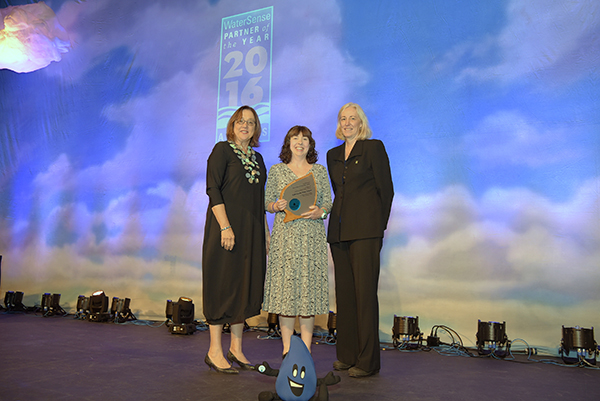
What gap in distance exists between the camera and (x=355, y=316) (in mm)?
2387

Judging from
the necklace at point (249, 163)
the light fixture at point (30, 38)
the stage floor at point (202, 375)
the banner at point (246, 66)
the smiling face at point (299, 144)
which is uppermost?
the light fixture at point (30, 38)

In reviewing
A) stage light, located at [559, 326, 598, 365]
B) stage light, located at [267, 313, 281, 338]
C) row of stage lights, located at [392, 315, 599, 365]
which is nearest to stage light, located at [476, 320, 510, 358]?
row of stage lights, located at [392, 315, 599, 365]

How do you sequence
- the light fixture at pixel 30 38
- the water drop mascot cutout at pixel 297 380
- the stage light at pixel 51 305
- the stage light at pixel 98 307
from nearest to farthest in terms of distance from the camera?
1. the water drop mascot cutout at pixel 297 380
2. the stage light at pixel 98 307
3. the stage light at pixel 51 305
4. the light fixture at pixel 30 38

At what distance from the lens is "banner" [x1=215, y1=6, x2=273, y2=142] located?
445 cm

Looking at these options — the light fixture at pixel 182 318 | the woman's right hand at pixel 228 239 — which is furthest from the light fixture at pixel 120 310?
the woman's right hand at pixel 228 239

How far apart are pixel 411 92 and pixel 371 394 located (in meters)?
2.71

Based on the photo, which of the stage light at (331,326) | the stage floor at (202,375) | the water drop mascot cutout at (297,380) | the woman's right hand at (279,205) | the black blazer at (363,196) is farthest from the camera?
the stage light at (331,326)

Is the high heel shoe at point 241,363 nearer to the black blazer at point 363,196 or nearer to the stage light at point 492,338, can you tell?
the black blazer at point 363,196

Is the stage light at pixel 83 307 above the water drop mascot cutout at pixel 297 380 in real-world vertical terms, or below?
below

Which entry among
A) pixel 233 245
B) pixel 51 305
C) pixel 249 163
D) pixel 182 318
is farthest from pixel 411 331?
pixel 51 305

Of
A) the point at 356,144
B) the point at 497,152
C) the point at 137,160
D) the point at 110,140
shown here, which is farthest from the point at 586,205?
the point at 110,140

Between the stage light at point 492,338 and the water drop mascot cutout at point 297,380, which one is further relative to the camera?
the stage light at point 492,338

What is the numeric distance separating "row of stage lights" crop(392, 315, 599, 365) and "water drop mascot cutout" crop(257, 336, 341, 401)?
171 centimetres

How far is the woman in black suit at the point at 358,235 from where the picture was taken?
2256mm
